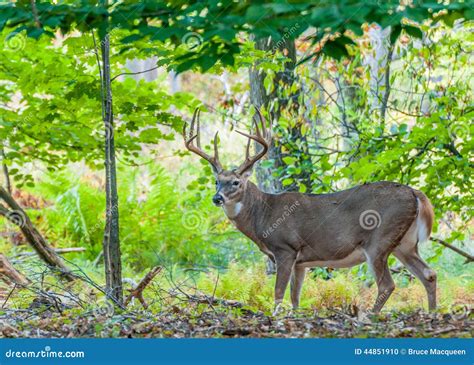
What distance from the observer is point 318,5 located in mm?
4180

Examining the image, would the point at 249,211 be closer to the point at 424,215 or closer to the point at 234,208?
the point at 234,208

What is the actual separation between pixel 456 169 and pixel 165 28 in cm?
364

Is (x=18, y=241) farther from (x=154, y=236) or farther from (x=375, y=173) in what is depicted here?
(x=375, y=173)

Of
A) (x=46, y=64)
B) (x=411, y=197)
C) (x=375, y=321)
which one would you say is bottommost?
(x=375, y=321)

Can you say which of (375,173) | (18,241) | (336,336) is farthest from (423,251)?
(336,336)

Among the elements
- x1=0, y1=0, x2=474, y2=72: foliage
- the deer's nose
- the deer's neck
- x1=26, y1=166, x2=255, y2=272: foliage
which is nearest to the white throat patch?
the deer's neck

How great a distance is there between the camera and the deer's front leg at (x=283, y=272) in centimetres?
679

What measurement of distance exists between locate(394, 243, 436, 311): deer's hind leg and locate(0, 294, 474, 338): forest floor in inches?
39.1

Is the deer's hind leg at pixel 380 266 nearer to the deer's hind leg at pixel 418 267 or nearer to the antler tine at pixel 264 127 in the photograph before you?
the deer's hind leg at pixel 418 267

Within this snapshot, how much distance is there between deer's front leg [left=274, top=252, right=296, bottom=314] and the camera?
22.3 ft

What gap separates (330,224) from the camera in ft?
22.7

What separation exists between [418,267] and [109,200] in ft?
8.53

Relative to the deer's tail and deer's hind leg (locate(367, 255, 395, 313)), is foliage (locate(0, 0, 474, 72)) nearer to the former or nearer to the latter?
the deer's tail

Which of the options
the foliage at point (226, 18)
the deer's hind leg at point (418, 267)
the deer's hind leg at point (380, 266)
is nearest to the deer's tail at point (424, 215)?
the deer's hind leg at point (418, 267)
